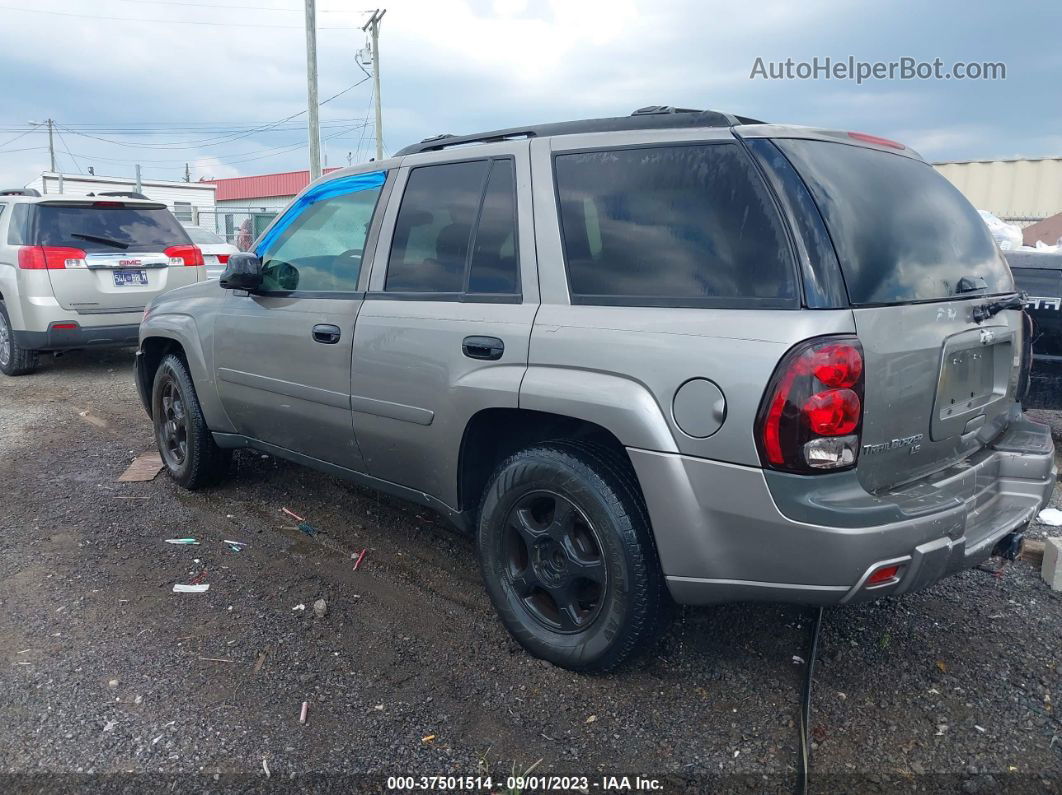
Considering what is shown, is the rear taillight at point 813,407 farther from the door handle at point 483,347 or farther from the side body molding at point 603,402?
the door handle at point 483,347

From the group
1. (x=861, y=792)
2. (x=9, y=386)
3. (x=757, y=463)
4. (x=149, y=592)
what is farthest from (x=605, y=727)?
(x=9, y=386)

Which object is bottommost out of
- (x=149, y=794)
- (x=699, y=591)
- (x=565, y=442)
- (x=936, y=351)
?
(x=149, y=794)

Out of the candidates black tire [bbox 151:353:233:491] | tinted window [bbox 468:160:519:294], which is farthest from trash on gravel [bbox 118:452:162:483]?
tinted window [bbox 468:160:519:294]

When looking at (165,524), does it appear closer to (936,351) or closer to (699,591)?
(699,591)

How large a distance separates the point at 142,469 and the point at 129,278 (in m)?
3.68

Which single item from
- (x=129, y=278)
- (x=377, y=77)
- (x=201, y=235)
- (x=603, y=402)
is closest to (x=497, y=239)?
(x=603, y=402)

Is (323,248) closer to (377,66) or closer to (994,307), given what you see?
(994,307)

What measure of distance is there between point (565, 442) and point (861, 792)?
138 cm

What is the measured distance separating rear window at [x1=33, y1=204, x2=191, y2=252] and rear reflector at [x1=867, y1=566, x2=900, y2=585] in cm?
806

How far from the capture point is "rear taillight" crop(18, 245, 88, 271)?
7.95 meters

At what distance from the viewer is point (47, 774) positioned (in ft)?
7.95

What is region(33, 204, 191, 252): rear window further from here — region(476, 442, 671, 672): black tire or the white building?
the white building

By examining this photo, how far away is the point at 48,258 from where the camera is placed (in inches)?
313

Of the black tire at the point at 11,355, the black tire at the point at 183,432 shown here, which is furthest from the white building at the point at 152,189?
the black tire at the point at 183,432
